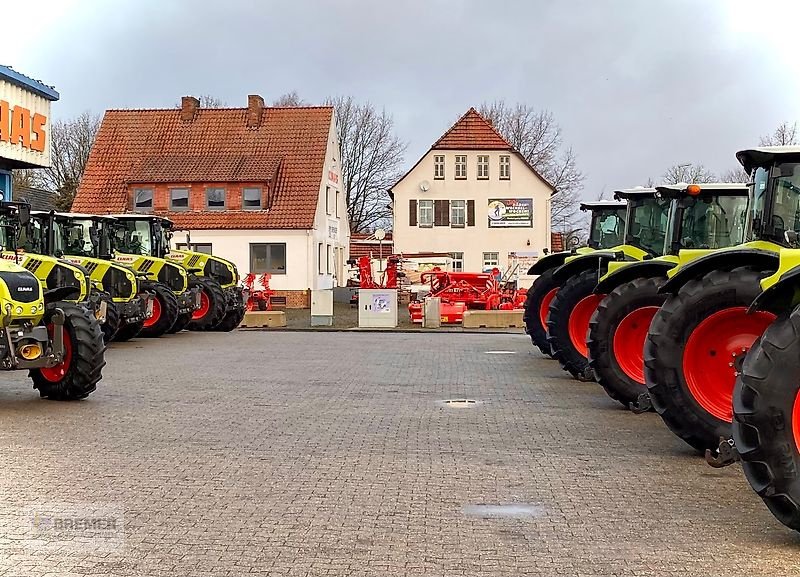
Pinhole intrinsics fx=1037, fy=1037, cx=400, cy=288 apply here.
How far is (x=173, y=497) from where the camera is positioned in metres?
6.94

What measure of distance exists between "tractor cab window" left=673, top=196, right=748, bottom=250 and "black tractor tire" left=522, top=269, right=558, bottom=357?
571 centimetres

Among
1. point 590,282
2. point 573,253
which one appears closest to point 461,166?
point 573,253

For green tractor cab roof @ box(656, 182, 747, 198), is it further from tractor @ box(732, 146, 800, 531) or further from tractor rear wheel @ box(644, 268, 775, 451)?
tractor @ box(732, 146, 800, 531)

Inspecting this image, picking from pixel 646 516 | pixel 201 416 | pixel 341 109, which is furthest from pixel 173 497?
pixel 341 109

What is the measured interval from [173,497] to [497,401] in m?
5.93

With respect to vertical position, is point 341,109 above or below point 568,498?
above

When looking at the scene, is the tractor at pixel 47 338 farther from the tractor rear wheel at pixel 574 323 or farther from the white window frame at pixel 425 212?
the white window frame at pixel 425 212

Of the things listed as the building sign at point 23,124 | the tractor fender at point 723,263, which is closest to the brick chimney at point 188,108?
the building sign at point 23,124

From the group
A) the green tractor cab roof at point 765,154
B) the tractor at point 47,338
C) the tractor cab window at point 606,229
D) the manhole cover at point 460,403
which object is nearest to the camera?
the green tractor cab roof at point 765,154

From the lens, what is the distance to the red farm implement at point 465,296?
3088cm

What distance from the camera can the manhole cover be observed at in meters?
11.8

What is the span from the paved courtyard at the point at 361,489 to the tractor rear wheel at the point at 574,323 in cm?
124

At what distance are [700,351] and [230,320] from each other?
67.0 ft

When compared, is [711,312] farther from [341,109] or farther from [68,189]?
[341,109]
